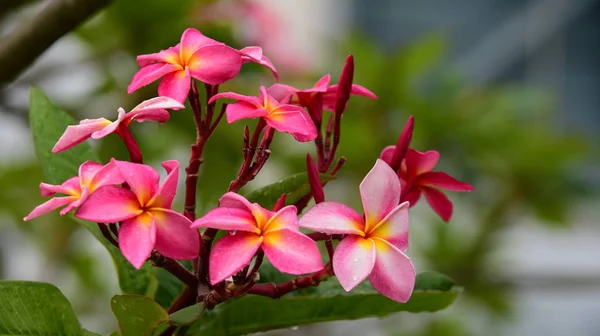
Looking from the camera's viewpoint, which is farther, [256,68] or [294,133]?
[256,68]

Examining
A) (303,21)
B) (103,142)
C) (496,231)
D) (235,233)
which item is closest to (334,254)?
(235,233)

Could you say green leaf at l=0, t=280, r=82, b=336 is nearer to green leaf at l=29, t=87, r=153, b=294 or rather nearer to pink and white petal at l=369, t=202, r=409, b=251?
green leaf at l=29, t=87, r=153, b=294

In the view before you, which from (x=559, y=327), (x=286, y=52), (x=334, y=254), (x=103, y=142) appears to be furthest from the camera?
(x=559, y=327)

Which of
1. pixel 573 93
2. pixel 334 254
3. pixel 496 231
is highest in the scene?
pixel 334 254

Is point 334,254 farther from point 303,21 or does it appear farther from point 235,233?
point 303,21

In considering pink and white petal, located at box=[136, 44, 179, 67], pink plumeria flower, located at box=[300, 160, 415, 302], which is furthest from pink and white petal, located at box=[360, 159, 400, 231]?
pink and white petal, located at box=[136, 44, 179, 67]

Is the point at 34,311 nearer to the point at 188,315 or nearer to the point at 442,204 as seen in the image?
the point at 188,315

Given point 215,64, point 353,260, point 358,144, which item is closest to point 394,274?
point 353,260
